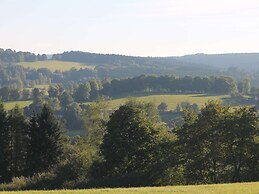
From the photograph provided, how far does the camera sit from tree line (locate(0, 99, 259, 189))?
46.7m

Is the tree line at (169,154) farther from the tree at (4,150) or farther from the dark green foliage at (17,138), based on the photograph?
the dark green foliage at (17,138)

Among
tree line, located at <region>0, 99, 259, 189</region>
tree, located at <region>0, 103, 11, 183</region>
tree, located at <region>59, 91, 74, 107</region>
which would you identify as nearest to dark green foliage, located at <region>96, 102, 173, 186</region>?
tree line, located at <region>0, 99, 259, 189</region>

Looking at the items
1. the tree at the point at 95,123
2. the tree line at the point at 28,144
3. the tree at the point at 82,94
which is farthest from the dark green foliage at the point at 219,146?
the tree at the point at 82,94

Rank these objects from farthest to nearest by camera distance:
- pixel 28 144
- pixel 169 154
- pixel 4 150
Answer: pixel 28 144 → pixel 4 150 → pixel 169 154

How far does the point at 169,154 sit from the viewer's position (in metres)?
49.2

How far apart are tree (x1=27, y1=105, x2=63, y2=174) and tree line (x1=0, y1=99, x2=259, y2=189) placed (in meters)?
8.96

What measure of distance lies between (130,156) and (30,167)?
731 inches

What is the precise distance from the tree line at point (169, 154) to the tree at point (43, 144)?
8955mm

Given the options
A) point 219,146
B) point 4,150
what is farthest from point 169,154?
point 4,150

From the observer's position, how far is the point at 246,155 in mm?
46844

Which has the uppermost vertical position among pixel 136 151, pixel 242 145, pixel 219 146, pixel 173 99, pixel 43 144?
pixel 242 145

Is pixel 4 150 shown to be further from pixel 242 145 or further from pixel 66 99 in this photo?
pixel 66 99

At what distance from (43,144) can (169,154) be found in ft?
76.9

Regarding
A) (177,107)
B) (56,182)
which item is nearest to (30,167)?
(56,182)
